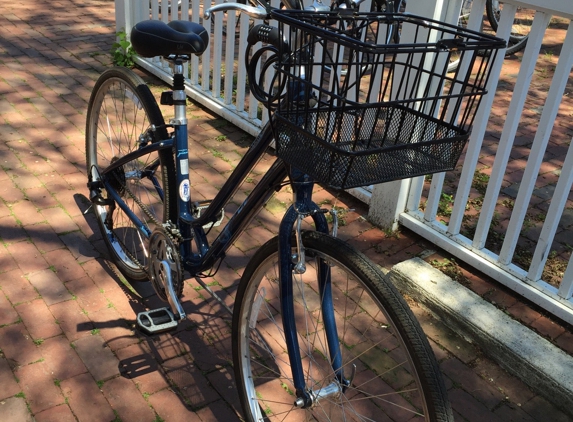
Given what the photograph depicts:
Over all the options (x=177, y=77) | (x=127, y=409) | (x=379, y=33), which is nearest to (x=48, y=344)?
(x=127, y=409)

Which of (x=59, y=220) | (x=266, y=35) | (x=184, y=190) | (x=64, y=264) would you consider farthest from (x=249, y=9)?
(x=59, y=220)

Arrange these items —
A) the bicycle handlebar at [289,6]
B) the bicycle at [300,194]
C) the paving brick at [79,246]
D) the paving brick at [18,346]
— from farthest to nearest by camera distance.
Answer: the paving brick at [79,246]
the paving brick at [18,346]
the bicycle handlebar at [289,6]
the bicycle at [300,194]

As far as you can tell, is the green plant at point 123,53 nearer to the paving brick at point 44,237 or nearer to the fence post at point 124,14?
A: the fence post at point 124,14

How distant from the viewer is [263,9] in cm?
214

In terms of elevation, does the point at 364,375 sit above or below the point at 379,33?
below

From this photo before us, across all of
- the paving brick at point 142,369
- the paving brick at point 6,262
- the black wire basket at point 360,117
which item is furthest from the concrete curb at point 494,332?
the paving brick at point 6,262

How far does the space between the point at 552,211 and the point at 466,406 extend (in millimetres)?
1058

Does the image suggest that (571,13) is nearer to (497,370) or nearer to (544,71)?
(497,370)

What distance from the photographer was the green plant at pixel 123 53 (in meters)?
6.27

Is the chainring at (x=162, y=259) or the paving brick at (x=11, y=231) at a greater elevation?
the chainring at (x=162, y=259)

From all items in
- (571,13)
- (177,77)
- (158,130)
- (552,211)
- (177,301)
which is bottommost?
(177,301)

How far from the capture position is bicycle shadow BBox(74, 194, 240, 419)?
281 centimetres

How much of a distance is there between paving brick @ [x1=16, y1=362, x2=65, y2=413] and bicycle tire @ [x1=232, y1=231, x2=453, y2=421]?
0.79 meters

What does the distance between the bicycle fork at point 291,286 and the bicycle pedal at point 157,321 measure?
815 millimetres
